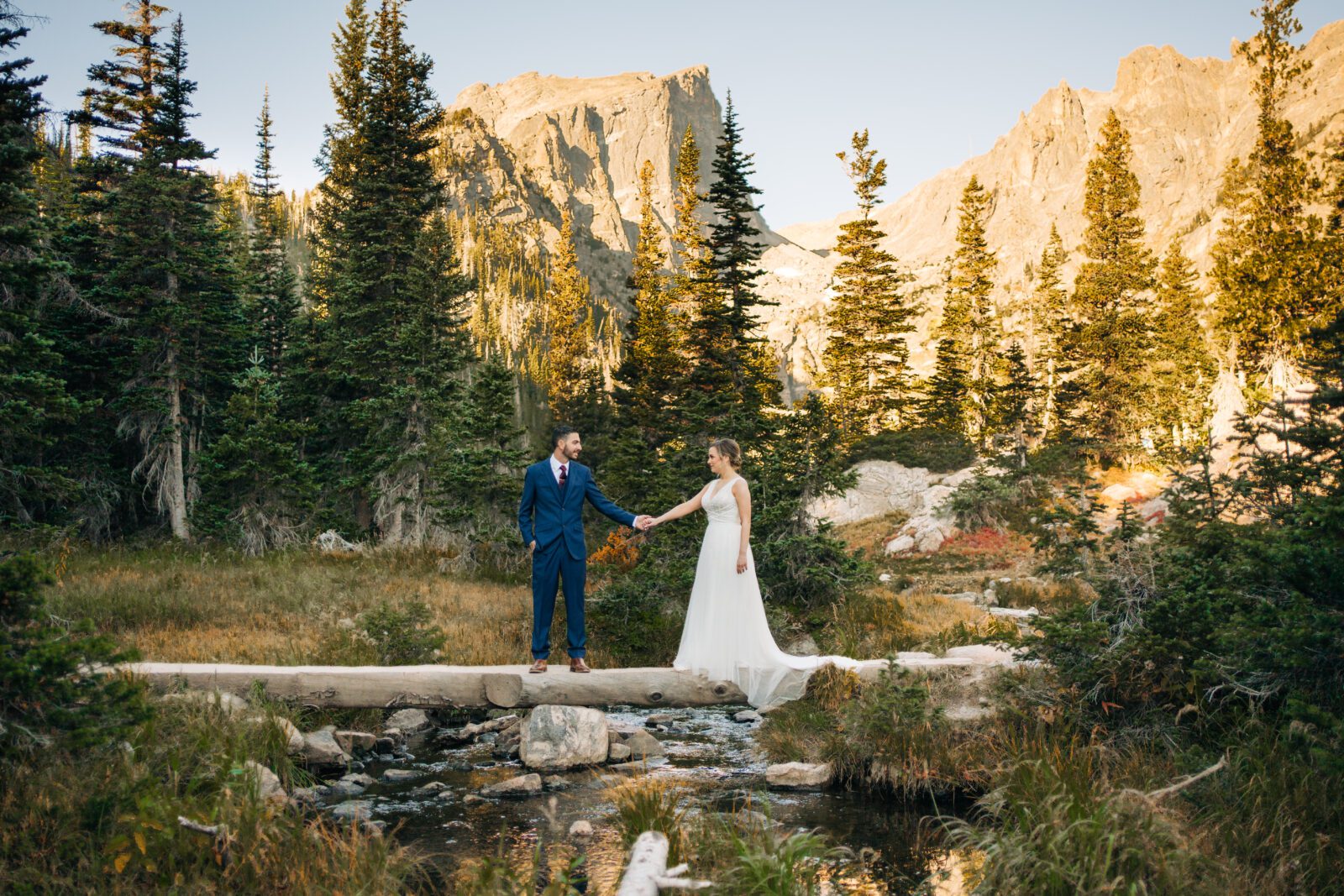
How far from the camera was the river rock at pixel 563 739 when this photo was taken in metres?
7.66

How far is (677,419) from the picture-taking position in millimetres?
30344

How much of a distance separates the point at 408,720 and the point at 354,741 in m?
1.15

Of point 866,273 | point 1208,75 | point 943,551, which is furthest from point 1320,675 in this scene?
point 1208,75

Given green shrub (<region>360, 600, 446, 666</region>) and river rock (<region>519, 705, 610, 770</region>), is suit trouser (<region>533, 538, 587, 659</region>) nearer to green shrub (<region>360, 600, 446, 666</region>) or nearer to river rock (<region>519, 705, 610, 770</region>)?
river rock (<region>519, 705, 610, 770</region>)

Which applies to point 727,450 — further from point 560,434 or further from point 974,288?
point 974,288

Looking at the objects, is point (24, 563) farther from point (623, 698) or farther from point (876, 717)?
point (876, 717)

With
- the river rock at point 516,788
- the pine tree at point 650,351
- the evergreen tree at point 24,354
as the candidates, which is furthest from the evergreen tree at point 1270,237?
the evergreen tree at point 24,354

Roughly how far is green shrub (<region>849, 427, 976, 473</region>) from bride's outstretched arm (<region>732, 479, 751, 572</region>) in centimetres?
3015

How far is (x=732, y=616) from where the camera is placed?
884 centimetres

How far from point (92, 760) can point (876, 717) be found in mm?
5872

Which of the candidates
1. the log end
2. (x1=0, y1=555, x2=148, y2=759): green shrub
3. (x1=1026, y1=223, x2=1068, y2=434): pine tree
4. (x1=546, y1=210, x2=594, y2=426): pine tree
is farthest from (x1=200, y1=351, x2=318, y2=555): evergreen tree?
(x1=546, y1=210, x2=594, y2=426): pine tree

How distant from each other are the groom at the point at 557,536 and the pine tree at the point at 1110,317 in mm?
31183

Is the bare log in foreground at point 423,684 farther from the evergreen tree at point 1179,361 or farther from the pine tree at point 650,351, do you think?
the evergreen tree at point 1179,361

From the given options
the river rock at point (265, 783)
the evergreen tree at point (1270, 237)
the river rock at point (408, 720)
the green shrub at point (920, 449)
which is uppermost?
the evergreen tree at point (1270, 237)
